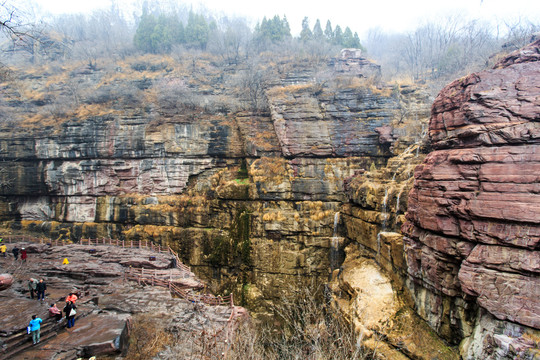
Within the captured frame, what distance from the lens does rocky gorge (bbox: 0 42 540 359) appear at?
1133 cm

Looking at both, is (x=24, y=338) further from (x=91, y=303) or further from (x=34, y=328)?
(x=91, y=303)

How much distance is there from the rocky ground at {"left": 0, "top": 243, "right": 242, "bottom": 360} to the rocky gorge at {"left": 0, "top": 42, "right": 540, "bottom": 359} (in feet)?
21.9

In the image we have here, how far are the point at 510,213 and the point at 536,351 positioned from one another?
4.51 metres

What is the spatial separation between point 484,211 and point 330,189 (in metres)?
14.5

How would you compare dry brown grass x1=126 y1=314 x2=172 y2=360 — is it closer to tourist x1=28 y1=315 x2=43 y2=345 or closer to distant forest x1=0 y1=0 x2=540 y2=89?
tourist x1=28 y1=315 x2=43 y2=345

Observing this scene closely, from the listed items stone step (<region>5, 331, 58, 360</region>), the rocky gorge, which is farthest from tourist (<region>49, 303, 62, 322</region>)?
the rocky gorge

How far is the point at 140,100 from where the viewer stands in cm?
3362

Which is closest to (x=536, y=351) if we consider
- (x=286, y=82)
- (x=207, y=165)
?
(x=207, y=165)

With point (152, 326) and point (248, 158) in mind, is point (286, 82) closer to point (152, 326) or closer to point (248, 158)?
point (248, 158)

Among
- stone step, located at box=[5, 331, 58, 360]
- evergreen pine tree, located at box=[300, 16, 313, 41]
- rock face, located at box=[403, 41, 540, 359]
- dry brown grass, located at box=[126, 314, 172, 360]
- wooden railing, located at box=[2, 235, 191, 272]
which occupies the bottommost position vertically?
wooden railing, located at box=[2, 235, 191, 272]

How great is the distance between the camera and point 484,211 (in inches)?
452

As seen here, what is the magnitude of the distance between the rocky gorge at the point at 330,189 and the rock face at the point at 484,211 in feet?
0.17

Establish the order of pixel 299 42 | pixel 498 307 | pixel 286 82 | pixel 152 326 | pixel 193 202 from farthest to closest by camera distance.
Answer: pixel 299 42 → pixel 286 82 → pixel 193 202 → pixel 152 326 → pixel 498 307

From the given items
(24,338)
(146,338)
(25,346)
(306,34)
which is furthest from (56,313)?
(306,34)
